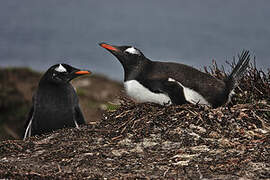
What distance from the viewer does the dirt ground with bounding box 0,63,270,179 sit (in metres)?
4.19

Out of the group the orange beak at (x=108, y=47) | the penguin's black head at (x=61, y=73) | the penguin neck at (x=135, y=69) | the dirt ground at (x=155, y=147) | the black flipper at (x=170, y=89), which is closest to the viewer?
the dirt ground at (x=155, y=147)

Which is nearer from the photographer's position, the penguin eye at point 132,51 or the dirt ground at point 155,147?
the dirt ground at point 155,147

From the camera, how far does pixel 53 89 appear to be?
679 centimetres

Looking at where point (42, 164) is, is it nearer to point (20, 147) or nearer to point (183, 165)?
point (20, 147)

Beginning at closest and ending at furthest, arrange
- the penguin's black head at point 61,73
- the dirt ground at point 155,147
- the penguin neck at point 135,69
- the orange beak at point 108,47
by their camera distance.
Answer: the dirt ground at point 155,147
the penguin neck at point 135,69
the orange beak at point 108,47
the penguin's black head at point 61,73

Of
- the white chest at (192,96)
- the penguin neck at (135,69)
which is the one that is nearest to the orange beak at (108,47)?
the penguin neck at (135,69)

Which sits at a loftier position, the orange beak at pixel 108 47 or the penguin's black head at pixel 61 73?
the orange beak at pixel 108 47

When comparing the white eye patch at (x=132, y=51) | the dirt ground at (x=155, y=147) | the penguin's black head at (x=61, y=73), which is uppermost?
the white eye patch at (x=132, y=51)

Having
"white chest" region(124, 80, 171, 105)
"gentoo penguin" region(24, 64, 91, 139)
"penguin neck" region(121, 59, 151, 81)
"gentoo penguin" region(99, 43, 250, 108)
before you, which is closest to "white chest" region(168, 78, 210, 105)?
"gentoo penguin" region(99, 43, 250, 108)

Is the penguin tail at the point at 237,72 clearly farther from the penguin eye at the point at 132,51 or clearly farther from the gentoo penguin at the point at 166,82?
the penguin eye at the point at 132,51

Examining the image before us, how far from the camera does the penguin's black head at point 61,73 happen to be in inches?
263

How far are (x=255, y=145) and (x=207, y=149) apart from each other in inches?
22.4

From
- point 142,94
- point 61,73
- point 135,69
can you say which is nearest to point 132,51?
point 135,69

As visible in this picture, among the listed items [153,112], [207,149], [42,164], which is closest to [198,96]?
[153,112]
